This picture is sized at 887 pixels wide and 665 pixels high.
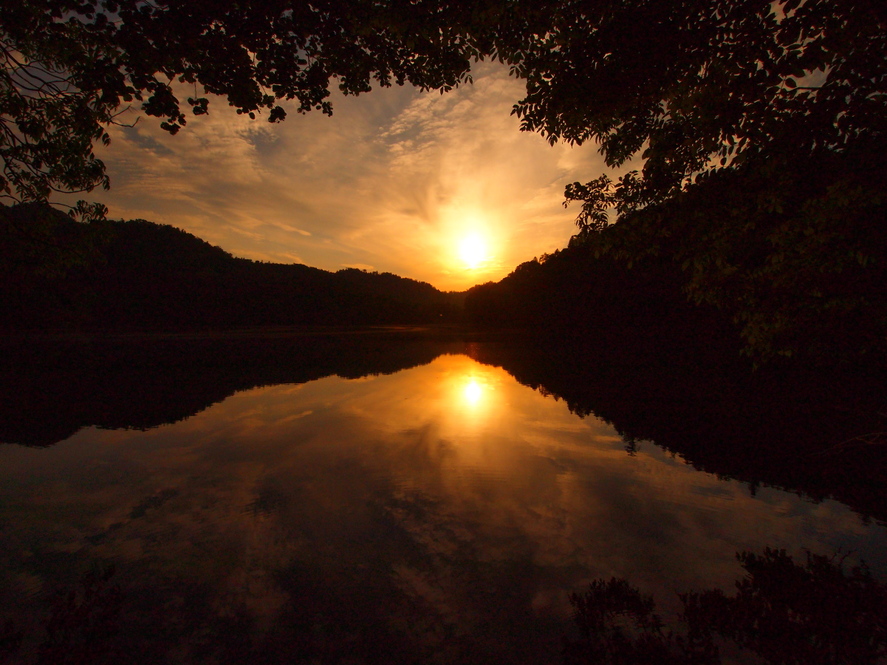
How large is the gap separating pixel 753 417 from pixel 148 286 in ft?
375

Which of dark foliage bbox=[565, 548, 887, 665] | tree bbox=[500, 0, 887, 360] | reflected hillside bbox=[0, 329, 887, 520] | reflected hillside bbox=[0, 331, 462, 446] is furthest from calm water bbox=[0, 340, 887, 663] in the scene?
tree bbox=[500, 0, 887, 360]

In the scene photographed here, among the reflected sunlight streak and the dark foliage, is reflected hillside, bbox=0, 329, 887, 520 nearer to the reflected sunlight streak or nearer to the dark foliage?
the reflected sunlight streak

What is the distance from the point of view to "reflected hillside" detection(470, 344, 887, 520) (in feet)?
27.3

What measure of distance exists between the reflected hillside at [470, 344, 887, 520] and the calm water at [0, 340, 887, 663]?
1167mm

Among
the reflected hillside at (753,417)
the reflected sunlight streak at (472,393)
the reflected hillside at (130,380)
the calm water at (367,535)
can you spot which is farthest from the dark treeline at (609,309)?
the reflected hillside at (130,380)

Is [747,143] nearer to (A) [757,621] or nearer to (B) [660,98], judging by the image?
(B) [660,98]

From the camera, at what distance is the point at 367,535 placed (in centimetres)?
588

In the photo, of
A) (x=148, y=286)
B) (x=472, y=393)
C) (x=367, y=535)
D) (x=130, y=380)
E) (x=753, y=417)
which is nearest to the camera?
(x=367, y=535)

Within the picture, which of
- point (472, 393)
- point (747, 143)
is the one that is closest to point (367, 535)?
point (747, 143)

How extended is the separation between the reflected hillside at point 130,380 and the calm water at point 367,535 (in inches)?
88.2

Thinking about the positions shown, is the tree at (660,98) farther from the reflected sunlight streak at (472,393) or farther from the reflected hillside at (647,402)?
the reflected sunlight streak at (472,393)

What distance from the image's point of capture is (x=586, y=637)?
396 centimetres

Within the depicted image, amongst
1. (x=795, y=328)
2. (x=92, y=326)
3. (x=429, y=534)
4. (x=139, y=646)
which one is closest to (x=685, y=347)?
(x=795, y=328)

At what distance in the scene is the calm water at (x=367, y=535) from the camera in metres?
4.09
